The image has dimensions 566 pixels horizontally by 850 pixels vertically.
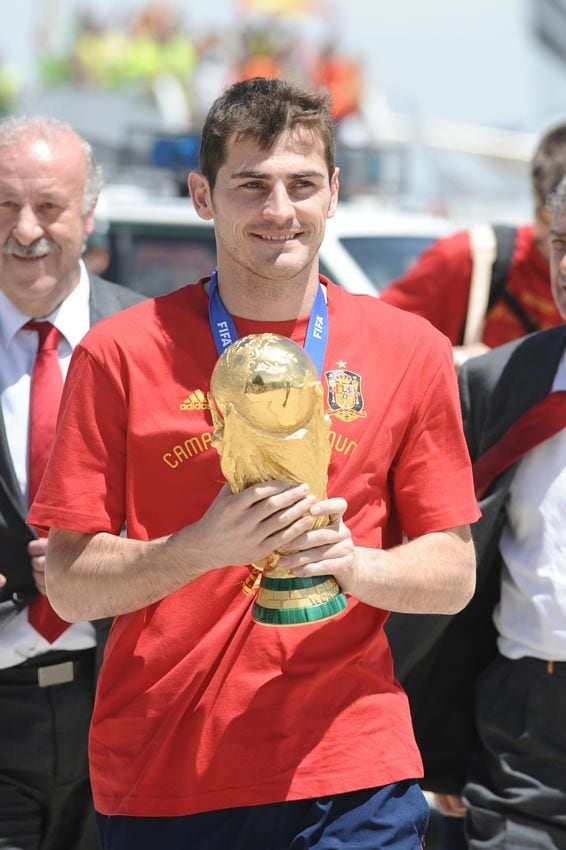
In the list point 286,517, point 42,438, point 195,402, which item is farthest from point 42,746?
point 286,517

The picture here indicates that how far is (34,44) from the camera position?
30891 millimetres

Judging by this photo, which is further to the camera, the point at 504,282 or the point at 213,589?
the point at 504,282

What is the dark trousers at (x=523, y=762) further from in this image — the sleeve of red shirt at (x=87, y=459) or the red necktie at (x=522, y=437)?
the sleeve of red shirt at (x=87, y=459)

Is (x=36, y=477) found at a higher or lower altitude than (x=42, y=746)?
higher

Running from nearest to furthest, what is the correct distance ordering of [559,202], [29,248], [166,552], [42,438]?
[166,552] < [559,202] < [42,438] < [29,248]

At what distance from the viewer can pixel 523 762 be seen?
3428 millimetres

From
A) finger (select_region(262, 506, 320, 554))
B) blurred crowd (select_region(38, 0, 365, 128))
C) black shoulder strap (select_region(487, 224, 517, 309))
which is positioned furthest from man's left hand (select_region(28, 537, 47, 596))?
blurred crowd (select_region(38, 0, 365, 128))

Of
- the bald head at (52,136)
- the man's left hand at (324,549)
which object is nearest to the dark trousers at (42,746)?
the bald head at (52,136)

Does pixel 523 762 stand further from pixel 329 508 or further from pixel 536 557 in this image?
pixel 329 508

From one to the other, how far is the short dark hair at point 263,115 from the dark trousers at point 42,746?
156 centimetres

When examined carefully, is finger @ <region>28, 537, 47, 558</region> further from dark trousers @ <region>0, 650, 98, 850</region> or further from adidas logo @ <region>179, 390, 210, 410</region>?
adidas logo @ <region>179, 390, 210, 410</region>

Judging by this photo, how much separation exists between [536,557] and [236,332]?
1051 millimetres

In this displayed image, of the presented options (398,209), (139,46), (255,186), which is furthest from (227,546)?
(139,46)

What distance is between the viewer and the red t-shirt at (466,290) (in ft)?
15.0
